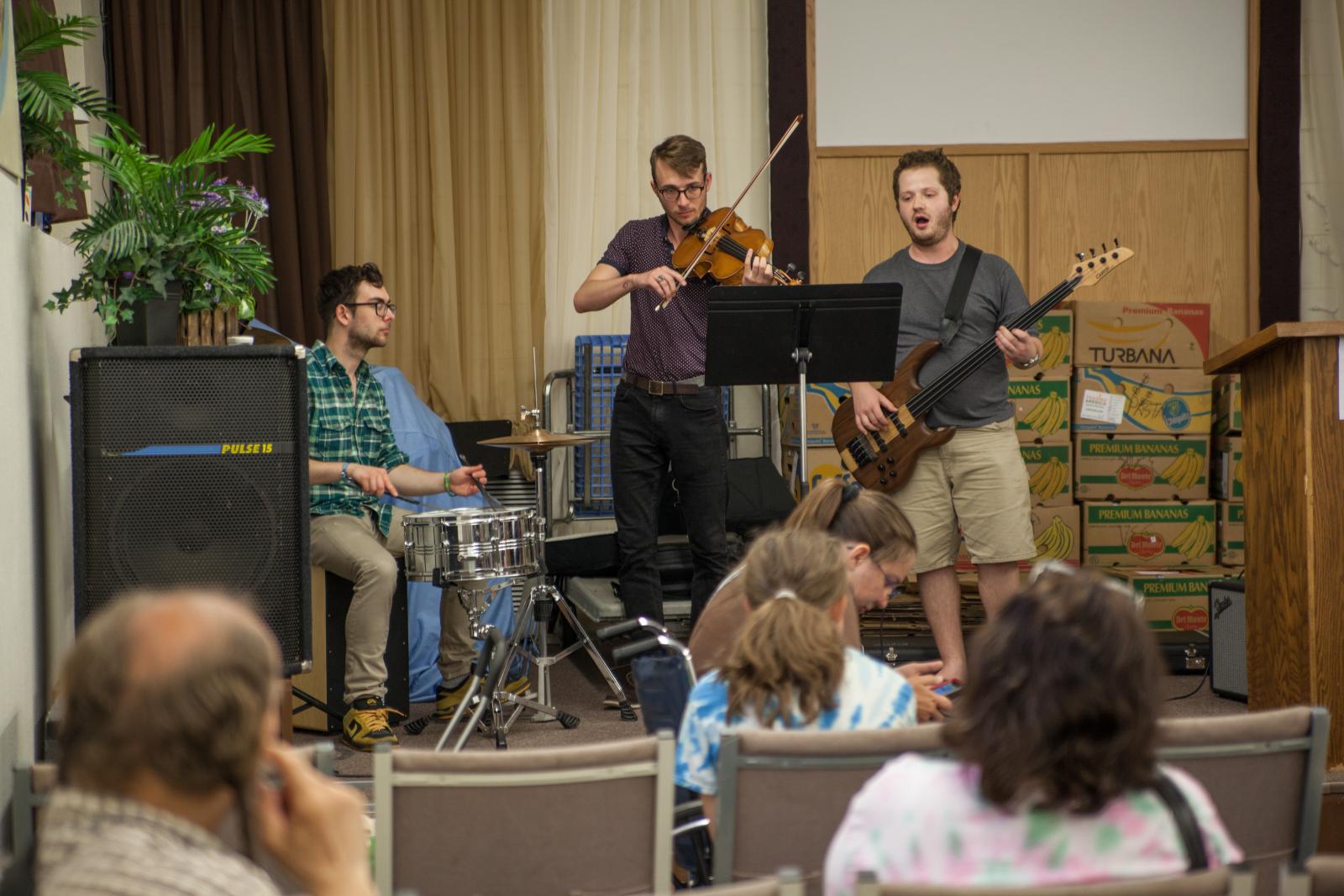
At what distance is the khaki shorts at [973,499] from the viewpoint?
4238 mm

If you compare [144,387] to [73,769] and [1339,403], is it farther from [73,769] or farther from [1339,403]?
[1339,403]

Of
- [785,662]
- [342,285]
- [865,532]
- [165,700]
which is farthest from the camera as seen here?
[342,285]

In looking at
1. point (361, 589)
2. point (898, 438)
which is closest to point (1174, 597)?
point (898, 438)

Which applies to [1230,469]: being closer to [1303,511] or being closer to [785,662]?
[1303,511]

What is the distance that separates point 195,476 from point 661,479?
1.82 m

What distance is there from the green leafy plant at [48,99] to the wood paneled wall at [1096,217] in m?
3.45

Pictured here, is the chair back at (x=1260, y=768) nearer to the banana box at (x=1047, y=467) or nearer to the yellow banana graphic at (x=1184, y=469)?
the banana box at (x=1047, y=467)

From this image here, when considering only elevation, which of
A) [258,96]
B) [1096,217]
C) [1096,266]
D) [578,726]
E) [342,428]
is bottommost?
[578,726]

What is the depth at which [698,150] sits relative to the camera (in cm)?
439

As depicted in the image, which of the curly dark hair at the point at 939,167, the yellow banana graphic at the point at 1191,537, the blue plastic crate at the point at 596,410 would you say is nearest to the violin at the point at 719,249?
the curly dark hair at the point at 939,167

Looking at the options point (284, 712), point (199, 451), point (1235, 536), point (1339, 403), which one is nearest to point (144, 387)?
point (199, 451)

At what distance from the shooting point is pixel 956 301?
4250 millimetres

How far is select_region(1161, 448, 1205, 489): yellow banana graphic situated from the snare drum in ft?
9.91

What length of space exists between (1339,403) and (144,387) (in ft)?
9.02
